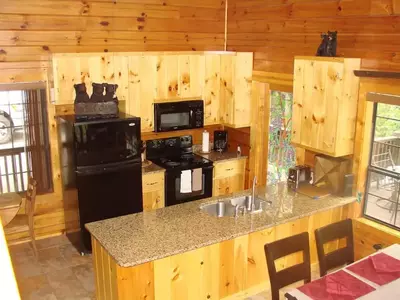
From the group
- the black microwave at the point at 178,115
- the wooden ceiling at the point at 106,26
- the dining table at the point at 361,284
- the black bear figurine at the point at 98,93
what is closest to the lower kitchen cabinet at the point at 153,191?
the black microwave at the point at 178,115

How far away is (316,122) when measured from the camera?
4258mm

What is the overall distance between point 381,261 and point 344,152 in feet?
4.27

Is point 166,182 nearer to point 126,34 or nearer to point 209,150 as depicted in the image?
point 209,150

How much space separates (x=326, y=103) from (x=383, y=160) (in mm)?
779

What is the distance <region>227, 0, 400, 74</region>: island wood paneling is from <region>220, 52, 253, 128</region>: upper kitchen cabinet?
0.54ft

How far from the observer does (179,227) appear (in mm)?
3639

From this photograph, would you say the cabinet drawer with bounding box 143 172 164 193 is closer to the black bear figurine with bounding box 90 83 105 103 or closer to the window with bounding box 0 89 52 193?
the black bear figurine with bounding box 90 83 105 103

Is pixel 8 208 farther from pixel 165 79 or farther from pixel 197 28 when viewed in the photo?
pixel 197 28

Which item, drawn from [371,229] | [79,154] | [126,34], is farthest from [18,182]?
[371,229]

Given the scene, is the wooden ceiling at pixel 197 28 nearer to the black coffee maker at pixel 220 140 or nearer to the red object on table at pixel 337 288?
the black coffee maker at pixel 220 140

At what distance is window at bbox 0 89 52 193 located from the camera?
4922mm

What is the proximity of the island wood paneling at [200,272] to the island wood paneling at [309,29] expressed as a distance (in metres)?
1.66

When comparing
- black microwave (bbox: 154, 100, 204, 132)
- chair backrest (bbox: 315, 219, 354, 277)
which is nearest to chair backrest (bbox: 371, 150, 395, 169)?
chair backrest (bbox: 315, 219, 354, 277)

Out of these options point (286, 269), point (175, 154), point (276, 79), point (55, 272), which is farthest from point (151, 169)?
point (286, 269)
